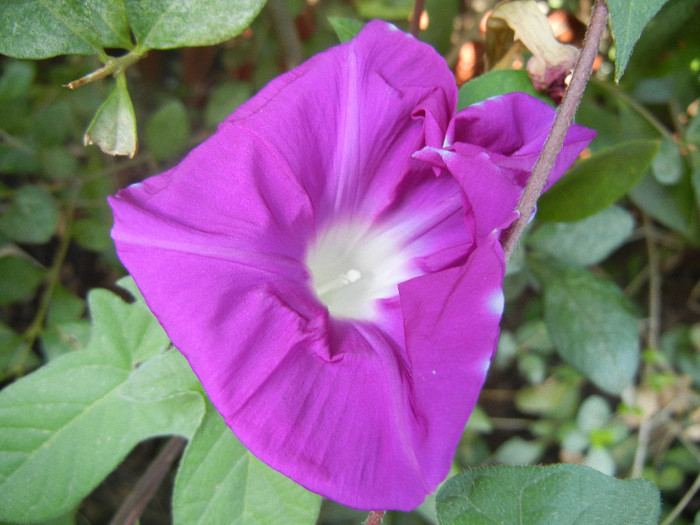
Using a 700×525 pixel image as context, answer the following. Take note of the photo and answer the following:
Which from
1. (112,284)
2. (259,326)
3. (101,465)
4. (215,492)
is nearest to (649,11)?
(259,326)

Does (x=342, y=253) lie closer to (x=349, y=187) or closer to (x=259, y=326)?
(x=349, y=187)

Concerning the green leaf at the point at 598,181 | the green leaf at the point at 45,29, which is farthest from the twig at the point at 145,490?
the green leaf at the point at 598,181

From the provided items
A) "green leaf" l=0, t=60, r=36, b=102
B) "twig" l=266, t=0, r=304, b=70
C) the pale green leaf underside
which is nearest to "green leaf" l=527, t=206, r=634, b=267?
"twig" l=266, t=0, r=304, b=70

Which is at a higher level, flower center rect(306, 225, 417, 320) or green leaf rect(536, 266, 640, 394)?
flower center rect(306, 225, 417, 320)

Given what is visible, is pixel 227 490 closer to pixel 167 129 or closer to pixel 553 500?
pixel 553 500

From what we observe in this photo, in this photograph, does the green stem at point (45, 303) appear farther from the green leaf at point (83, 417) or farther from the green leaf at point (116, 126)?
the green leaf at point (116, 126)

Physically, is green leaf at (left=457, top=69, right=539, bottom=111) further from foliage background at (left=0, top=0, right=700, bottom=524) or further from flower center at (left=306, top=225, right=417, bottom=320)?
flower center at (left=306, top=225, right=417, bottom=320)

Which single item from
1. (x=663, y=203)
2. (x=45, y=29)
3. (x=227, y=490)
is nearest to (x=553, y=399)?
(x=663, y=203)
